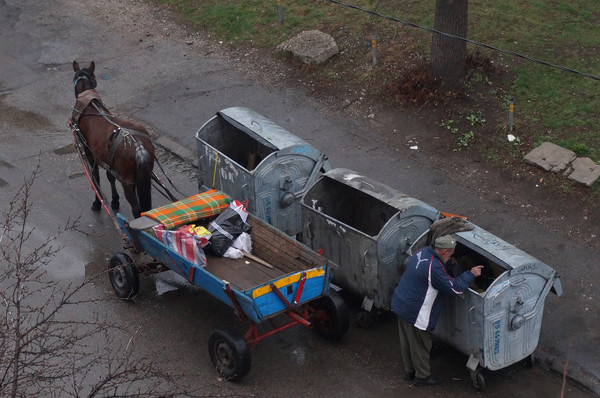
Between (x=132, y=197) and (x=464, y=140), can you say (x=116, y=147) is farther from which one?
(x=464, y=140)

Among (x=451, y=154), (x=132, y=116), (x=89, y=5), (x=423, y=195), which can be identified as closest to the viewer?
(x=423, y=195)

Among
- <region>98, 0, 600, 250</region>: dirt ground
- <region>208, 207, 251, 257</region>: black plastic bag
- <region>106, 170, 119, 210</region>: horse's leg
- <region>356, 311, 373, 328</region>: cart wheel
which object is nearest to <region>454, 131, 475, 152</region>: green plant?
<region>98, 0, 600, 250</region>: dirt ground

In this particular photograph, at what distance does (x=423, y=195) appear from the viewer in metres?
12.1

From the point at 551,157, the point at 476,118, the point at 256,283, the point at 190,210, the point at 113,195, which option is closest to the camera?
the point at 256,283

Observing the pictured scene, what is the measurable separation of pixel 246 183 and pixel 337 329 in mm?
2350

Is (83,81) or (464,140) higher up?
(83,81)

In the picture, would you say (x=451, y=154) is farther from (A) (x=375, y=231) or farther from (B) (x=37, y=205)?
(B) (x=37, y=205)

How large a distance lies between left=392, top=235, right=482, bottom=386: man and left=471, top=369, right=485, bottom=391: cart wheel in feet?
1.58

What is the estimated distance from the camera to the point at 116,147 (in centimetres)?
1060

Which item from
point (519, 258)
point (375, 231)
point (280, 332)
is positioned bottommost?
point (280, 332)

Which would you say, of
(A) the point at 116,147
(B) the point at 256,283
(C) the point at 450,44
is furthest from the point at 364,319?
(C) the point at 450,44

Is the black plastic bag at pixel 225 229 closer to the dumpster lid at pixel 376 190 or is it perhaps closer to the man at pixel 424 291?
the dumpster lid at pixel 376 190

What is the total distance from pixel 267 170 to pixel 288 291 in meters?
2.29

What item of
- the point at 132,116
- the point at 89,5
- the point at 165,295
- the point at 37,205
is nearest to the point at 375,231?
the point at 165,295
